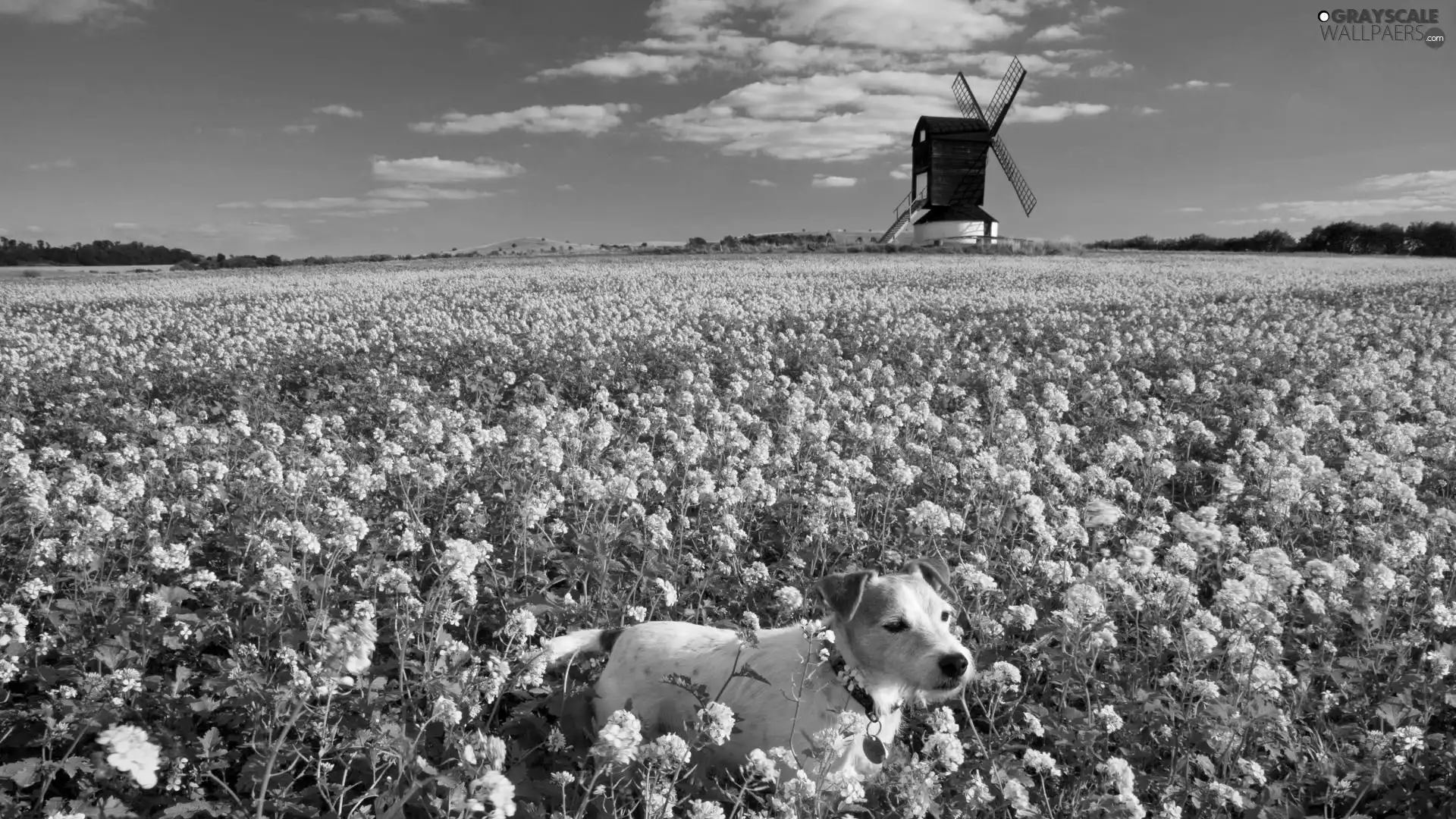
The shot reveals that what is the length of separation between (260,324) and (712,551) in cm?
1409

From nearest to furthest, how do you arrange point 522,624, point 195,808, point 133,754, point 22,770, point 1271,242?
point 133,754 < point 195,808 < point 22,770 < point 522,624 < point 1271,242

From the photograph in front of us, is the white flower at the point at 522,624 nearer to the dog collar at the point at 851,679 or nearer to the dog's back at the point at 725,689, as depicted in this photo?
the dog's back at the point at 725,689

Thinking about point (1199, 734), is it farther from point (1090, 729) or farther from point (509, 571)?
point (509, 571)

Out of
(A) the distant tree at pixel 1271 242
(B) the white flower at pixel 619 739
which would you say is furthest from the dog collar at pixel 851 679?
(A) the distant tree at pixel 1271 242

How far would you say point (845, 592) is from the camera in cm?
380

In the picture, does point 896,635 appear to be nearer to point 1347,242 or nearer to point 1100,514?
point 1100,514

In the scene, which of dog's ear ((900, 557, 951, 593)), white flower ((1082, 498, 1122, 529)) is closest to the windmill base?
white flower ((1082, 498, 1122, 529))

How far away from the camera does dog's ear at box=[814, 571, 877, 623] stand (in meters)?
3.78

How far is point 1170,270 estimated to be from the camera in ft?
123

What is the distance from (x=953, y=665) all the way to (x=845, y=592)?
1.84 feet

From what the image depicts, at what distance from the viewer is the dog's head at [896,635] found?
365 cm

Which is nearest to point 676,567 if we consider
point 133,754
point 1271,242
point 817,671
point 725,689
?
point 725,689

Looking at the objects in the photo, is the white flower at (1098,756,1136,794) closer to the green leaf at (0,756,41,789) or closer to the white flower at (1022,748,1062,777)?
the white flower at (1022,748,1062,777)

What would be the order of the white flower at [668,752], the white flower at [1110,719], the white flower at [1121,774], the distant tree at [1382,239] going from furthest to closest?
the distant tree at [1382,239] → the white flower at [1110,719] → the white flower at [1121,774] → the white flower at [668,752]
